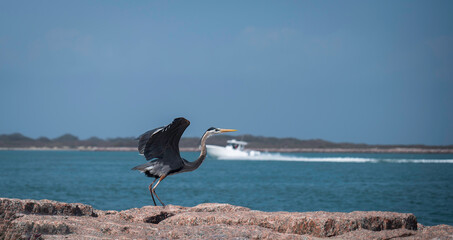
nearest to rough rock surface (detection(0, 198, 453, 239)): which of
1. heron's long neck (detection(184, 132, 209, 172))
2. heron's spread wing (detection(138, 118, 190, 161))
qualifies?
heron's spread wing (detection(138, 118, 190, 161))

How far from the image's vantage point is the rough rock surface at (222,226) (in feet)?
22.1

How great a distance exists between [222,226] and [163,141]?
3.58m

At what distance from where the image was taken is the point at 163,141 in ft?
34.3

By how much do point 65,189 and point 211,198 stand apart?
12510 millimetres

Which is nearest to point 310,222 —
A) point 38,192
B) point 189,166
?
point 189,166

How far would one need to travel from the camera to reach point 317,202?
92.7 feet

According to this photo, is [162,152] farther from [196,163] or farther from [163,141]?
[196,163]

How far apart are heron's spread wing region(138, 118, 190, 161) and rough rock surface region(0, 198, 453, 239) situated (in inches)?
87.3

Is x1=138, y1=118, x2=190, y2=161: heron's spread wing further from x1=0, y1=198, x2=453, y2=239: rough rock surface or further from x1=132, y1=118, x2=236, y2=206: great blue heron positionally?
x1=0, y1=198, x2=453, y2=239: rough rock surface

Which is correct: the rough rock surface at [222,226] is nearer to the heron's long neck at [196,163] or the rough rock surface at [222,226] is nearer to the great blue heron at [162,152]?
the great blue heron at [162,152]

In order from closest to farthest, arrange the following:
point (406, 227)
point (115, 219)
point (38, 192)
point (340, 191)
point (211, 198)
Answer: point (406, 227)
point (115, 219)
point (211, 198)
point (38, 192)
point (340, 191)

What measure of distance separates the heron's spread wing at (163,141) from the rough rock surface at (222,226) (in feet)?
7.28

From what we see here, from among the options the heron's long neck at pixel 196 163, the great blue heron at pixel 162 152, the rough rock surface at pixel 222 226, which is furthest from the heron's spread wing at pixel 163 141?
the rough rock surface at pixel 222 226

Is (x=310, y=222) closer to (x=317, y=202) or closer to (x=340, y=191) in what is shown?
(x=317, y=202)
